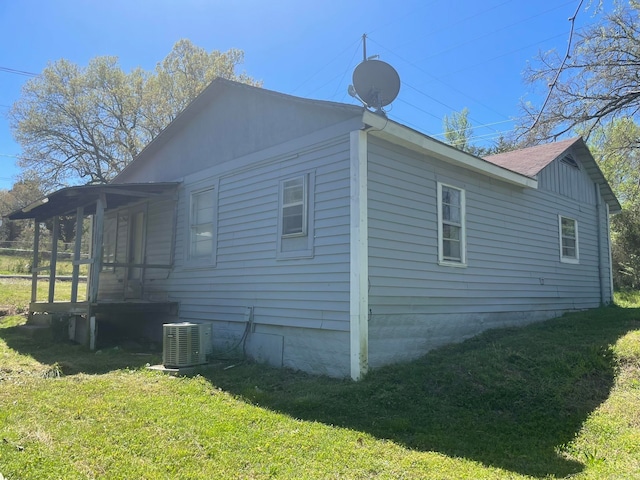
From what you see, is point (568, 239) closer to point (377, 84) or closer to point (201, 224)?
point (377, 84)

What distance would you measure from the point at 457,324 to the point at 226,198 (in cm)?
466

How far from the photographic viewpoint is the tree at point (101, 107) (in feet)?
88.5

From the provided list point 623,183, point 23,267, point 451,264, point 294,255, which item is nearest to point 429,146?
point 451,264

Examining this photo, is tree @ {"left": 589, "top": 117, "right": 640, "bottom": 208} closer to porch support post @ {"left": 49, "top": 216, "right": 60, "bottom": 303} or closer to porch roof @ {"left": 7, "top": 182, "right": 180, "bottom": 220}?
porch roof @ {"left": 7, "top": 182, "right": 180, "bottom": 220}

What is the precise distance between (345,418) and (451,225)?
431 cm

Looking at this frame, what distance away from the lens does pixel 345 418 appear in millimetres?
5012

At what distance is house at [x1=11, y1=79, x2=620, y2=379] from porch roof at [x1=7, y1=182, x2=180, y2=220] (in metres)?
0.06

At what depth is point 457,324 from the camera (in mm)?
A: 8195

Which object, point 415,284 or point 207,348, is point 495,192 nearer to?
point 415,284

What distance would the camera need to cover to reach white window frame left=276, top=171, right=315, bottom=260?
7172 millimetres

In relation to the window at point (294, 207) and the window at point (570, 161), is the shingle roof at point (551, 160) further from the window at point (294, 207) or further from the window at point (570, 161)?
the window at point (294, 207)

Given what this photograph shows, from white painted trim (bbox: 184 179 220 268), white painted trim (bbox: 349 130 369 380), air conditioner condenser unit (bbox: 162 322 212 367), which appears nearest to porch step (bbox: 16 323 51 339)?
white painted trim (bbox: 184 179 220 268)

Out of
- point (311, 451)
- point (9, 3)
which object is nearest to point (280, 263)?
point (311, 451)

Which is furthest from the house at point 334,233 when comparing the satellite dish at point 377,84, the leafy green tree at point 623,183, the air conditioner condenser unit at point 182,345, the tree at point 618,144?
→ the leafy green tree at point 623,183
